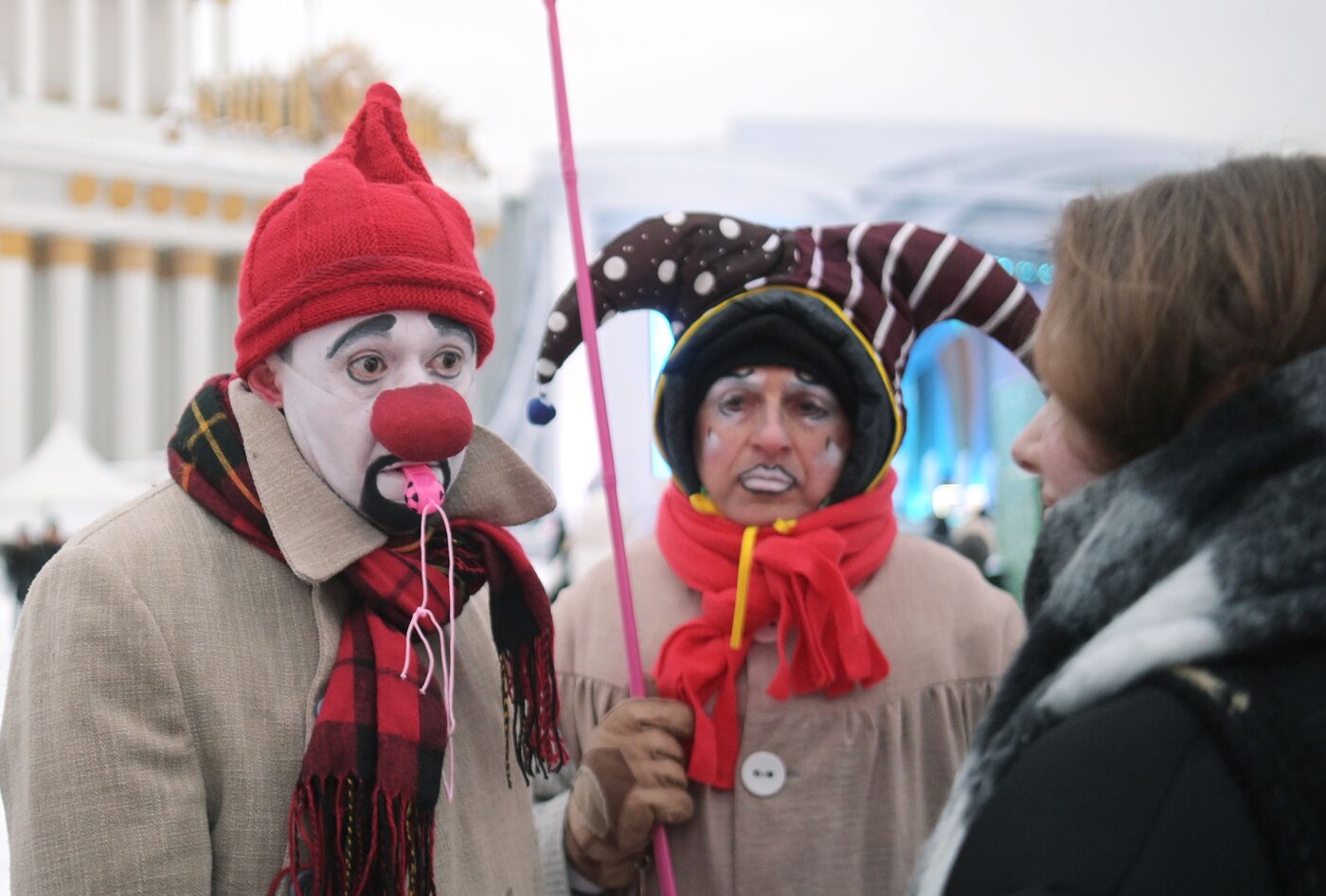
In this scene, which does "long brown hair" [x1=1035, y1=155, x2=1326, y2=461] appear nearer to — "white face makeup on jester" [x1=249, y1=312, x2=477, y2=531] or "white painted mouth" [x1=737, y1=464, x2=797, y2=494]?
"white face makeup on jester" [x1=249, y1=312, x2=477, y2=531]

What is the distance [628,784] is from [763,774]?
0.21m

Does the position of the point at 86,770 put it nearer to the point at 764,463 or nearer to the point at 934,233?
the point at 764,463

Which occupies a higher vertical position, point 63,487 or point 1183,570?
point 1183,570

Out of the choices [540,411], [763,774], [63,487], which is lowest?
[63,487]

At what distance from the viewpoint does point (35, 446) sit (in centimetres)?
1417

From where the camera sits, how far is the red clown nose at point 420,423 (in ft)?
4.25

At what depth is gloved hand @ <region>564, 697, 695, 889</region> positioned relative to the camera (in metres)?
1.59

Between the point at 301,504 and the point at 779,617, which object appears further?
the point at 779,617

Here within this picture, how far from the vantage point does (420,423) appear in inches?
51.1

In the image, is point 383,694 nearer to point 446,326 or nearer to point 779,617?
point 446,326

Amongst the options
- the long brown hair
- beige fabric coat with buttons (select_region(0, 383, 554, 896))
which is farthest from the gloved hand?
the long brown hair

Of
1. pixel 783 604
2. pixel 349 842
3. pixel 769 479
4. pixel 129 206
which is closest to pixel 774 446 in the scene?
pixel 769 479

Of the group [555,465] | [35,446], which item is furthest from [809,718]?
[35,446]

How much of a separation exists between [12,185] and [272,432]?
13095 millimetres
